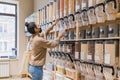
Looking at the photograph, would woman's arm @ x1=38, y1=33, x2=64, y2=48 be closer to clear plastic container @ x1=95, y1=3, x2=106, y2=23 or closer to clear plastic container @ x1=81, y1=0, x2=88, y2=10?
clear plastic container @ x1=81, y1=0, x2=88, y2=10

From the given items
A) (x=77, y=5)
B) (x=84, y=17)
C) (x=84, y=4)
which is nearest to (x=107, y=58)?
(x=84, y=17)

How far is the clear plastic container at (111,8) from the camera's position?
1.55 metres

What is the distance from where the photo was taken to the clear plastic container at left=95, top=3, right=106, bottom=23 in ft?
5.52

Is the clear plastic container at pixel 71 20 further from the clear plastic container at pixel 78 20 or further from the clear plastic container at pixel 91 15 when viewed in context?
the clear plastic container at pixel 91 15

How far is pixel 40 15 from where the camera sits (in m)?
3.73

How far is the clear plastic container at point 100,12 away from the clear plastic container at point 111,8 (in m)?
0.06

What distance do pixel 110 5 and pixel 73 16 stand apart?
725 millimetres

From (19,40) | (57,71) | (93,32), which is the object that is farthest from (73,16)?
(19,40)

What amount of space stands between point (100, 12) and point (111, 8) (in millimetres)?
153

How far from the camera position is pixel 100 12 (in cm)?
171

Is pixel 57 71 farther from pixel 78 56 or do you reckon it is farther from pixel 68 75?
pixel 78 56

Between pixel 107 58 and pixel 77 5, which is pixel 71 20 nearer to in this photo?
pixel 77 5

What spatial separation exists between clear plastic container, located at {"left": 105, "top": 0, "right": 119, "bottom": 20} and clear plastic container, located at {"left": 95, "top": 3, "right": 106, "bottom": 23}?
0.06 metres

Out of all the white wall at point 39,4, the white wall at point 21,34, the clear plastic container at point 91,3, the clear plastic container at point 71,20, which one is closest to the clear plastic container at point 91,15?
the clear plastic container at point 91,3
